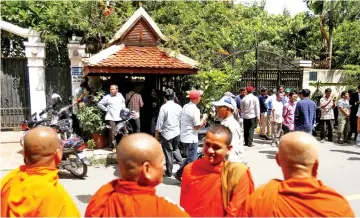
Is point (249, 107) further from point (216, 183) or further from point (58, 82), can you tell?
point (216, 183)

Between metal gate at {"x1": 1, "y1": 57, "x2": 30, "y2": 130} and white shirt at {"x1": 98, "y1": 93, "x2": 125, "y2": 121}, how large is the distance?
4.54m

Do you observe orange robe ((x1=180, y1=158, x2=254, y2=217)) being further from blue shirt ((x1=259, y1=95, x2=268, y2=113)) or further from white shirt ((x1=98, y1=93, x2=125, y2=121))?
blue shirt ((x1=259, y1=95, x2=268, y2=113))

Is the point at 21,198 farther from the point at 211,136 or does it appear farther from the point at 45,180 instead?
the point at 211,136

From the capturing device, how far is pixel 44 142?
7.55 ft

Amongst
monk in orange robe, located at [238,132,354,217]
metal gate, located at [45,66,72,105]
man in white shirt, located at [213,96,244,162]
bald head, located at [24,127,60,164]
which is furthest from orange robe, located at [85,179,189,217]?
metal gate, located at [45,66,72,105]

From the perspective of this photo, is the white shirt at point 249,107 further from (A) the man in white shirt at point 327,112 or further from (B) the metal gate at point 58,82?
(B) the metal gate at point 58,82

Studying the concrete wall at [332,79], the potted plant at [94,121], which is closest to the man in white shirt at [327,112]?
the concrete wall at [332,79]

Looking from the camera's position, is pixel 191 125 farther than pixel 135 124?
No

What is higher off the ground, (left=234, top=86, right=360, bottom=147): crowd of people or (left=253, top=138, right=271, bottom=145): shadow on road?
(left=234, top=86, right=360, bottom=147): crowd of people

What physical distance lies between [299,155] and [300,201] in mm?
247

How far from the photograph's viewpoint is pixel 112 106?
7.84 meters

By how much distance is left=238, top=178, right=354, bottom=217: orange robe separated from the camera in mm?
1802

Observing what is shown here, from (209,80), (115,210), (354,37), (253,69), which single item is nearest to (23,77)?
(209,80)

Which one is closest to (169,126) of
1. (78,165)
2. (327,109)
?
(78,165)
